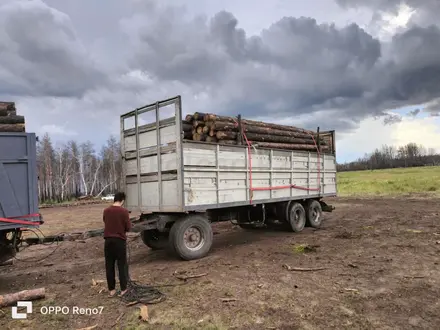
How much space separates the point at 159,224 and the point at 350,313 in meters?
4.45

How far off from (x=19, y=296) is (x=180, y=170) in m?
3.68

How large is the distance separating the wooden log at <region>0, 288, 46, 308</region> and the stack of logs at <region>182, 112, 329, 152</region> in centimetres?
498

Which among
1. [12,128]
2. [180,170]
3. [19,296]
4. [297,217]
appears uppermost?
[12,128]

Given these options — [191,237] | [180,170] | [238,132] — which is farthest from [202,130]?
[191,237]

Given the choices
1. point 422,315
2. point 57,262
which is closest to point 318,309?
point 422,315

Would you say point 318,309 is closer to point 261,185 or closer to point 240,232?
point 261,185

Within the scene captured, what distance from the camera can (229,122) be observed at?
955 cm

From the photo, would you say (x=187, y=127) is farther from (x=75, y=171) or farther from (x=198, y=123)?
(x=75, y=171)

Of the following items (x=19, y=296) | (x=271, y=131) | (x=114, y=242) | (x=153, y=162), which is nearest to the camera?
(x=19, y=296)

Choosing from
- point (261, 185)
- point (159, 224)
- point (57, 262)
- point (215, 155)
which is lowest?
point (57, 262)

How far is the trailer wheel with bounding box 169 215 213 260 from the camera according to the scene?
788cm

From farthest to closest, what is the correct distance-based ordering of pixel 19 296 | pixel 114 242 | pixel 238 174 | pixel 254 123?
pixel 254 123 → pixel 238 174 → pixel 114 242 → pixel 19 296

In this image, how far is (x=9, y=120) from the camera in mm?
6637

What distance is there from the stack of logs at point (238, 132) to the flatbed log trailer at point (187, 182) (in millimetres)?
306
